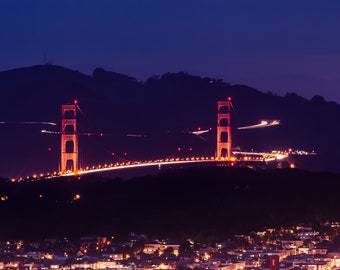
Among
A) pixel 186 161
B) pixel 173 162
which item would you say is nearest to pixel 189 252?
pixel 173 162

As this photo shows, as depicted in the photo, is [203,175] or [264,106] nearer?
[203,175]

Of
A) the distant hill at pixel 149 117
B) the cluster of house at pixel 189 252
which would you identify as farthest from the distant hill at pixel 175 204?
the distant hill at pixel 149 117

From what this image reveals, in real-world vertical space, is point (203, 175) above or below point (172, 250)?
above

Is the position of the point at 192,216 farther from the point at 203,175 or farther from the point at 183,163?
the point at 183,163

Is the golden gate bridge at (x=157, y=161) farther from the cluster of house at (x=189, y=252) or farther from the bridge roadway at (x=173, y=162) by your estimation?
the cluster of house at (x=189, y=252)

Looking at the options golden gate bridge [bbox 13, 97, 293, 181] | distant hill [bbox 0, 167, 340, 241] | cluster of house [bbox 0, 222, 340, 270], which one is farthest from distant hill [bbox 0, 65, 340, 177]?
cluster of house [bbox 0, 222, 340, 270]

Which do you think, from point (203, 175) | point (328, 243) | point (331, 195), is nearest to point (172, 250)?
point (328, 243)

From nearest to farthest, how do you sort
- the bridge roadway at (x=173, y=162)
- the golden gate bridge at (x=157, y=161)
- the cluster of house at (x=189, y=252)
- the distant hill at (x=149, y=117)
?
the cluster of house at (x=189, y=252)
the bridge roadway at (x=173, y=162)
the golden gate bridge at (x=157, y=161)
the distant hill at (x=149, y=117)
